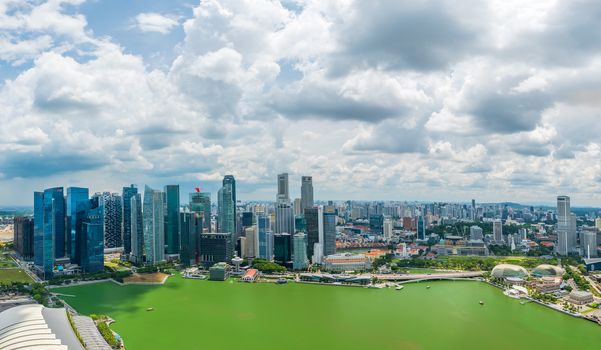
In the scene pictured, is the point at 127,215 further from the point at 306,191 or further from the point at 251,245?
the point at 306,191

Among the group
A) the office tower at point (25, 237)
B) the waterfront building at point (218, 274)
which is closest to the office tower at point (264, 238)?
the waterfront building at point (218, 274)

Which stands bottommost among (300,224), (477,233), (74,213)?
(477,233)

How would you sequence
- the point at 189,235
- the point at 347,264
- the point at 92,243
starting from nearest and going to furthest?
1. the point at 92,243
2. the point at 347,264
3. the point at 189,235

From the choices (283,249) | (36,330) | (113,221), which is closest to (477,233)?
(283,249)

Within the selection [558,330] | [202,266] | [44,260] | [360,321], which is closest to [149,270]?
[202,266]

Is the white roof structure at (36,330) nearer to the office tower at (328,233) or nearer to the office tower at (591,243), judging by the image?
the office tower at (328,233)

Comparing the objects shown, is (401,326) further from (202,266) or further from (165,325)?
(202,266)
